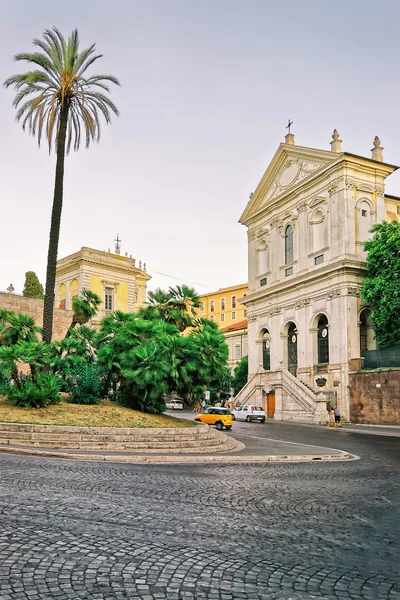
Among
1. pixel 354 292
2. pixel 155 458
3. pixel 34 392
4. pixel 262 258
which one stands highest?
pixel 262 258

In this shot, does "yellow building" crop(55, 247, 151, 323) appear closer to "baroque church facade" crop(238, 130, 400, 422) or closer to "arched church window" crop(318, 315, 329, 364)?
"baroque church facade" crop(238, 130, 400, 422)

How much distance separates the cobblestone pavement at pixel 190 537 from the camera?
497 centimetres

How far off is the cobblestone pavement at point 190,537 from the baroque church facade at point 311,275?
31.7 meters

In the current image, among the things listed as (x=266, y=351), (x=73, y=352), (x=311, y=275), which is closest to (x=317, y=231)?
(x=311, y=275)

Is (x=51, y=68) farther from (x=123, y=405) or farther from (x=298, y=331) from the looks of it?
(x=298, y=331)

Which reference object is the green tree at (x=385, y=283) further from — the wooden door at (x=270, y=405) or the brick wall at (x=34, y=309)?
the brick wall at (x=34, y=309)

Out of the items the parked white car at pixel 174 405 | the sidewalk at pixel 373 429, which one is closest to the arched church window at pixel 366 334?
the sidewalk at pixel 373 429

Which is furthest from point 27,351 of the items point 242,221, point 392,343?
point 242,221

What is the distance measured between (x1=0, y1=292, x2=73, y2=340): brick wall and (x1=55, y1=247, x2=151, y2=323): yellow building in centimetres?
1655

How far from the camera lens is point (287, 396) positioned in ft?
148

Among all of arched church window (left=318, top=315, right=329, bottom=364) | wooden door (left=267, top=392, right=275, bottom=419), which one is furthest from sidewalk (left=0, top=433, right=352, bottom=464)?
wooden door (left=267, top=392, right=275, bottom=419)

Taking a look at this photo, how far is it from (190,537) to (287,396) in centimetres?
3944

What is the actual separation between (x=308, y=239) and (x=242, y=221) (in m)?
12.3

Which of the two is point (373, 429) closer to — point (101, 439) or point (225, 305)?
point (101, 439)
